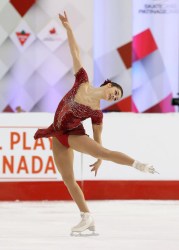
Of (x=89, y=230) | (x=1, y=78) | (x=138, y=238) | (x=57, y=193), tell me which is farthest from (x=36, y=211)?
(x=1, y=78)

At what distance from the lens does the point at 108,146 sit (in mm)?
5195

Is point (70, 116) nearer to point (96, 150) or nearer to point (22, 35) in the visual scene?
point (96, 150)

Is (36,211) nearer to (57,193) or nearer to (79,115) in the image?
(57,193)

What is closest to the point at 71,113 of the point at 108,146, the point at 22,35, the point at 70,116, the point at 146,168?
the point at 70,116

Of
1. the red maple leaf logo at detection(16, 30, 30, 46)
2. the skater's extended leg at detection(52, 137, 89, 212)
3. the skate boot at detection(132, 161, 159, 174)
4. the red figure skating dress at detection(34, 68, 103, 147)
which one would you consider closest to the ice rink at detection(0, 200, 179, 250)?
the skater's extended leg at detection(52, 137, 89, 212)

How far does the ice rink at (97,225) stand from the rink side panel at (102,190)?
0.10m

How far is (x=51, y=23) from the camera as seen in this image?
952 centimetres

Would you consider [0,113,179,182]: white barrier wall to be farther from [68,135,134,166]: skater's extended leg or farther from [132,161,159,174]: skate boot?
[132,161,159,174]: skate boot

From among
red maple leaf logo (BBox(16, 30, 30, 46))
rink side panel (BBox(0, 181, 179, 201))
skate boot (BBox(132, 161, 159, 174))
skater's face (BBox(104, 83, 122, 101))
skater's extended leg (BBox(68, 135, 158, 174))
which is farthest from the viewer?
red maple leaf logo (BBox(16, 30, 30, 46))

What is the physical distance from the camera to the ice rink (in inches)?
118

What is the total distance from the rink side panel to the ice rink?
0.10 m

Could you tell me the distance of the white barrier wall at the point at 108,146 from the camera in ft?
16.8

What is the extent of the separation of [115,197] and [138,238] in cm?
196

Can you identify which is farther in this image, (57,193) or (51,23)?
(51,23)
